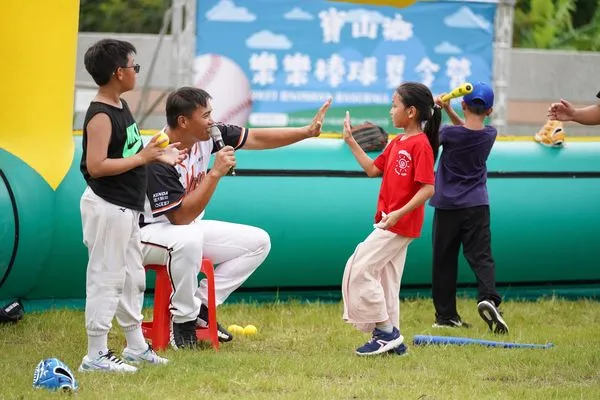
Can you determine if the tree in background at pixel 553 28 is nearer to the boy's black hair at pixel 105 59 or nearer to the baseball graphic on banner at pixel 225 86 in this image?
the baseball graphic on banner at pixel 225 86

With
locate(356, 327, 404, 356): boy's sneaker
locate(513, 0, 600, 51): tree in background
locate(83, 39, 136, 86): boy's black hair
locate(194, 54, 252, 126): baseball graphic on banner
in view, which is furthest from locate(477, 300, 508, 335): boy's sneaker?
locate(513, 0, 600, 51): tree in background

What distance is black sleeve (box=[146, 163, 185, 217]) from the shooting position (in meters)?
5.36

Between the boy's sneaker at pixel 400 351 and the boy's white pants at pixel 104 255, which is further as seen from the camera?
the boy's sneaker at pixel 400 351

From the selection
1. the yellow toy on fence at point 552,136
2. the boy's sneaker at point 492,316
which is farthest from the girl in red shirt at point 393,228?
the yellow toy on fence at point 552,136

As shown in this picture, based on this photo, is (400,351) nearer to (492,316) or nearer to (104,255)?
(492,316)

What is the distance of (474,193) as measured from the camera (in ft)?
20.9

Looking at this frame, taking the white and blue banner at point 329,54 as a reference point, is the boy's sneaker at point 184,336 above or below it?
below

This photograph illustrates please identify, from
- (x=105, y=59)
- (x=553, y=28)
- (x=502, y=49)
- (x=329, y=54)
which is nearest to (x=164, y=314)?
(x=105, y=59)

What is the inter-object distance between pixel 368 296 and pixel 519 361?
2.47 feet

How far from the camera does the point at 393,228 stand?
5.44 m

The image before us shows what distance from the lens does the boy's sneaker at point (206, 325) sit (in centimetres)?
579

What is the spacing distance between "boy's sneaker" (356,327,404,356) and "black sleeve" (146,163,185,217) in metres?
1.11

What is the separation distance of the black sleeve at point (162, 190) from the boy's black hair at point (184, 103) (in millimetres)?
272

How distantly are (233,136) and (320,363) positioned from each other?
136cm
